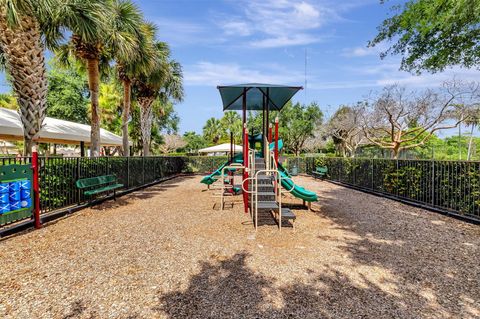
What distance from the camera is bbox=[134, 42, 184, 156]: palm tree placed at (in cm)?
1407

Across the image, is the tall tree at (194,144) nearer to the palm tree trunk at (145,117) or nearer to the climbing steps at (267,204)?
the palm tree trunk at (145,117)

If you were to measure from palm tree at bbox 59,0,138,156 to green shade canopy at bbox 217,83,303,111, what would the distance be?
4147mm

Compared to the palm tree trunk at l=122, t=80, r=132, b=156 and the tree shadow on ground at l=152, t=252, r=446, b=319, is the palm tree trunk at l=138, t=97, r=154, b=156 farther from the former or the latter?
the tree shadow on ground at l=152, t=252, r=446, b=319

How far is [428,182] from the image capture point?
26.0ft

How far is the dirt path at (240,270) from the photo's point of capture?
2775 millimetres

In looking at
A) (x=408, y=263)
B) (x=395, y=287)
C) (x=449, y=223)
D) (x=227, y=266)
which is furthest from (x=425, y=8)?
(x=227, y=266)

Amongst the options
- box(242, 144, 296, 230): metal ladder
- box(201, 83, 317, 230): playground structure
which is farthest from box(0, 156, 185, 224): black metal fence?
box(242, 144, 296, 230): metal ladder

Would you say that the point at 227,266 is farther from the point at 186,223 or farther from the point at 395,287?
the point at 186,223

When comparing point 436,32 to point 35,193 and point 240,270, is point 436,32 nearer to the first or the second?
point 240,270

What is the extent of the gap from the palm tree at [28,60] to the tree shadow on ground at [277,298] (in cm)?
625

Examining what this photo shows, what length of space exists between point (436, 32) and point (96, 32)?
9.99m

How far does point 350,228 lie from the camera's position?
19.2 ft

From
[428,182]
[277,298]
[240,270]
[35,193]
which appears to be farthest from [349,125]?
[35,193]

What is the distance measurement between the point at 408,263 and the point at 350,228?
1938mm
